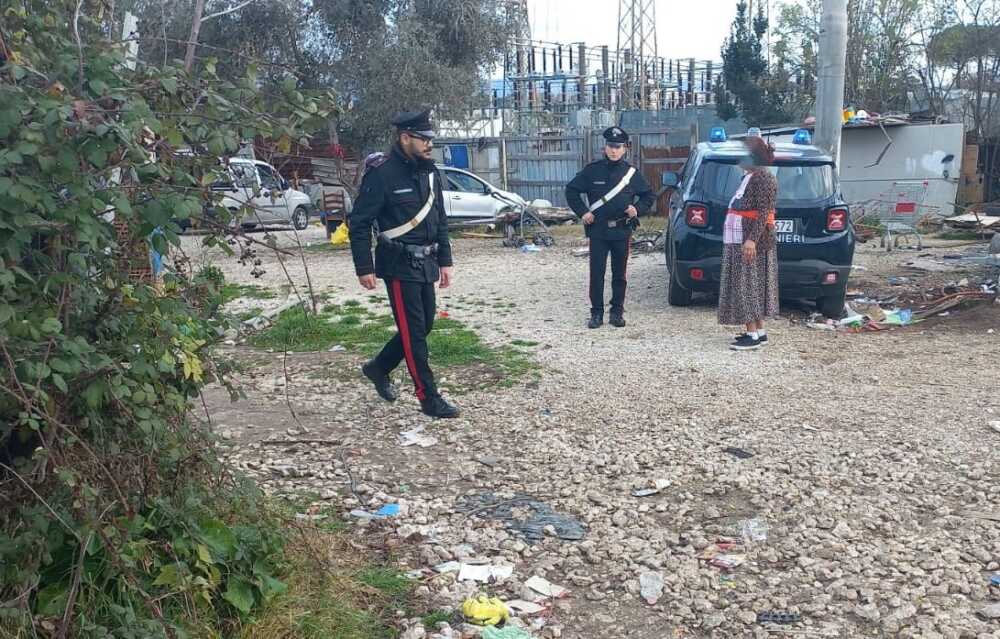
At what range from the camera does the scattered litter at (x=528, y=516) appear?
437cm

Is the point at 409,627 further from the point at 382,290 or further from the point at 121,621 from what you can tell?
the point at 382,290

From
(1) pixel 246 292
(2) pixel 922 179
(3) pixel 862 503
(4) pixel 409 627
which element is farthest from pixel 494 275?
(2) pixel 922 179

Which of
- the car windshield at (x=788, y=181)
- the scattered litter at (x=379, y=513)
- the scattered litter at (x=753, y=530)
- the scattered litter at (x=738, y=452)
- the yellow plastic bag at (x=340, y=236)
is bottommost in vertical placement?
the yellow plastic bag at (x=340, y=236)

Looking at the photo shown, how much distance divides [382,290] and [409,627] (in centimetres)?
866

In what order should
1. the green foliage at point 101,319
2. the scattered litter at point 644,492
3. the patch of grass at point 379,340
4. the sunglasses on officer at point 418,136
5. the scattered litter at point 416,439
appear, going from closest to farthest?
the green foliage at point 101,319 → the scattered litter at point 644,492 → the scattered litter at point 416,439 → the sunglasses on officer at point 418,136 → the patch of grass at point 379,340

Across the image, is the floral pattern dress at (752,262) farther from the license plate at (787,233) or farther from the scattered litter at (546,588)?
the scattered litter at (546,588)

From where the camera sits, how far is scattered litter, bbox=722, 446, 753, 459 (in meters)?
5.30

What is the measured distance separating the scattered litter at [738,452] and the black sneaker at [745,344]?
2.63 metres

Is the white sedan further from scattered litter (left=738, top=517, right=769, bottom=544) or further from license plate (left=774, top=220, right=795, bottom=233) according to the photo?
scattered litter (left=738, top=517, right=769, bottom=544)

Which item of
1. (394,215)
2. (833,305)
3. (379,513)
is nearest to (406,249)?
(394,215)

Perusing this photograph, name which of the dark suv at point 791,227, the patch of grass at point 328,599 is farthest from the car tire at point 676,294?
the patch of grass at point 328,599

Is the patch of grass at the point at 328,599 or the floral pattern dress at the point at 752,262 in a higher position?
the floral pattern dress at the point at 752,262

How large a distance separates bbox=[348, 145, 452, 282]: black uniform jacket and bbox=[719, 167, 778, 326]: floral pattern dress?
3.12 m

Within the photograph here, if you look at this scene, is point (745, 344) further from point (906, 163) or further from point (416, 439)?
point (906, 163)
